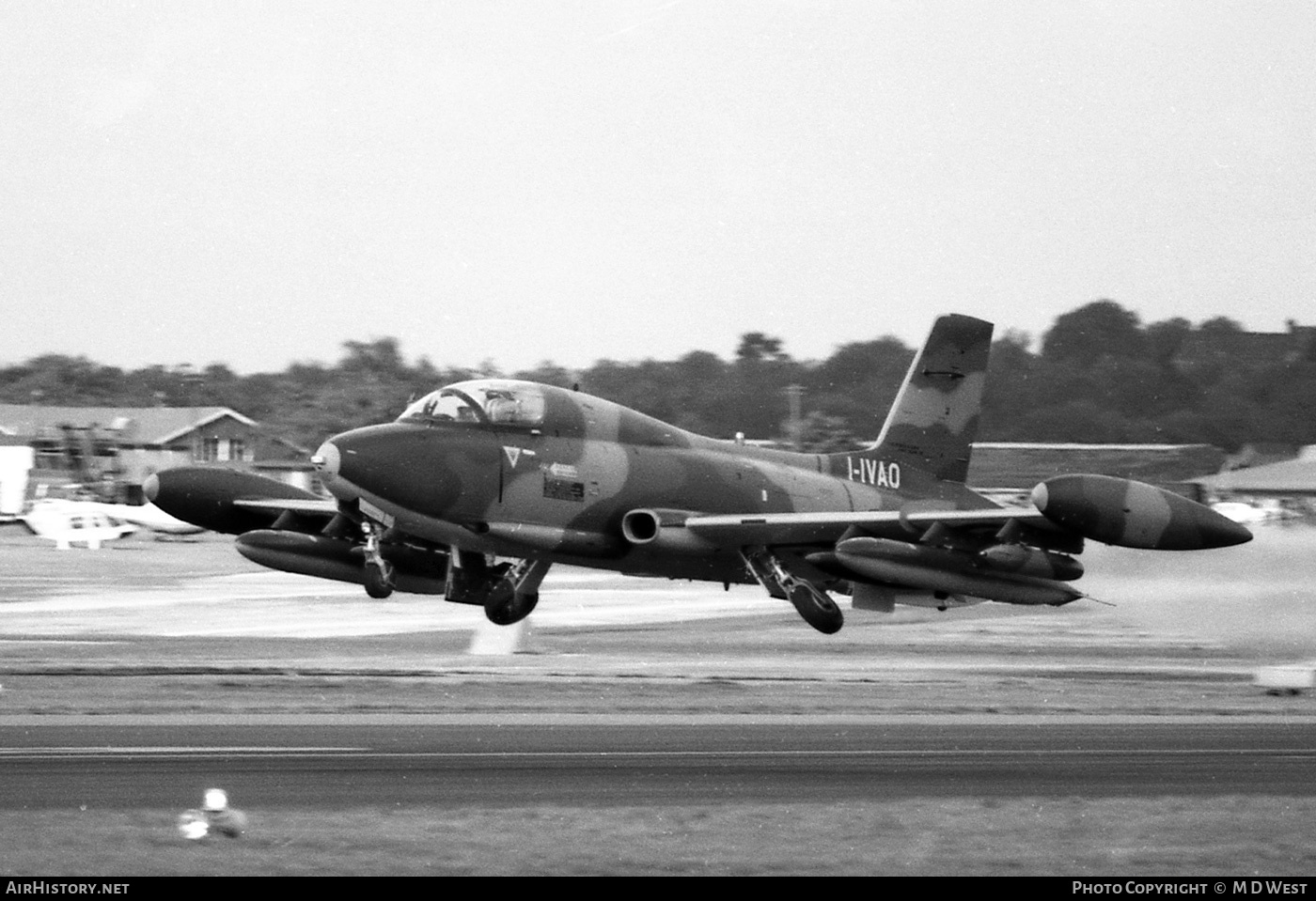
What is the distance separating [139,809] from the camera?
1227 cm

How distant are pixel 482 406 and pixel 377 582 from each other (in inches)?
98.6

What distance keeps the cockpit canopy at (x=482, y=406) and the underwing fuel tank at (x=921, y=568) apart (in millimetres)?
Answer: 4038

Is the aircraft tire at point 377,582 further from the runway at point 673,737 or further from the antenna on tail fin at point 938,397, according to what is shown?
the antenna on tail fin at point 938,397

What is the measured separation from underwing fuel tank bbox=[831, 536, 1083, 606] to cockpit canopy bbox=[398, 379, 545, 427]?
4038 millimetres

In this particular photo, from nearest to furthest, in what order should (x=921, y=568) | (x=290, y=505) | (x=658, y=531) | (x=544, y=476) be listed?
1. (x=544, y=476)
2. (x=921, y=568)
3. (x=658, y=531)
4. (x=290, y=505)

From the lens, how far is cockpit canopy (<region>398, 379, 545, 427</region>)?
1942 cm

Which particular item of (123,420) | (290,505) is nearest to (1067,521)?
(290,505)

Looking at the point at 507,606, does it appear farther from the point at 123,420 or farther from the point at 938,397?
the point at 123,420

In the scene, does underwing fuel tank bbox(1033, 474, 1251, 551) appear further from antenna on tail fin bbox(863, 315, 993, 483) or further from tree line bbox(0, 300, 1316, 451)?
tree line bbox(0, 300, 1316, 451)

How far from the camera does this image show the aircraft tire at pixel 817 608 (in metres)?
20.7

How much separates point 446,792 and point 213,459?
150 feet

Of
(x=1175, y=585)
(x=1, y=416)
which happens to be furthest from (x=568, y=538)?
(x=1, y=416)

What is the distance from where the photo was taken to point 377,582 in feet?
65.8

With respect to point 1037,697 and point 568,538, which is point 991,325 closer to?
point 1037,697
